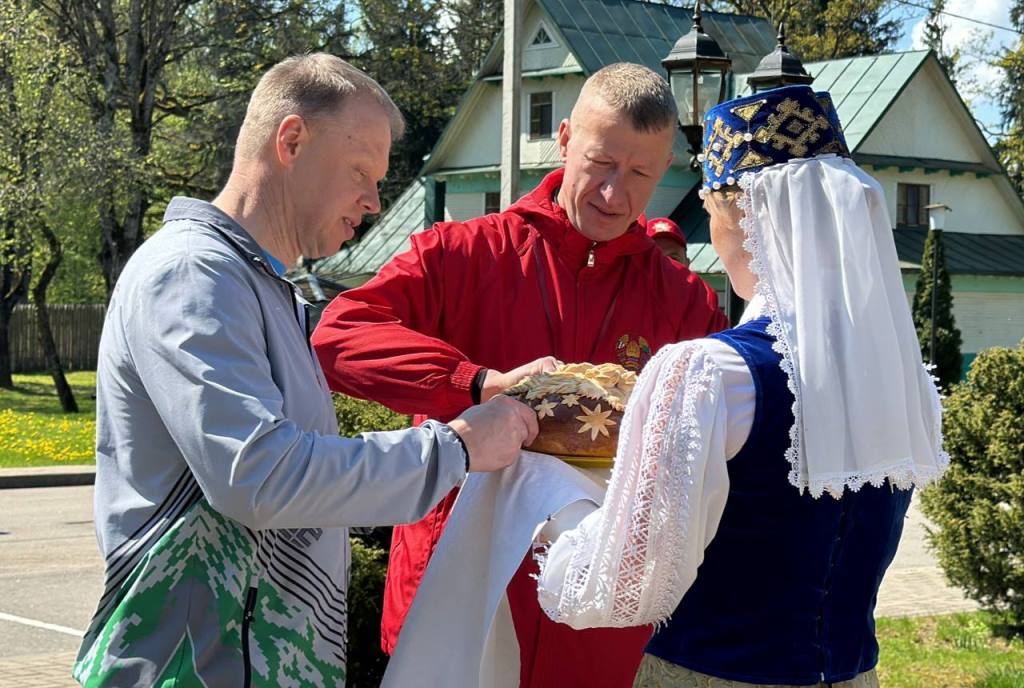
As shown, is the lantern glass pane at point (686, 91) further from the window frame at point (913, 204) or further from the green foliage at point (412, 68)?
the green foliage at point (412, 68)

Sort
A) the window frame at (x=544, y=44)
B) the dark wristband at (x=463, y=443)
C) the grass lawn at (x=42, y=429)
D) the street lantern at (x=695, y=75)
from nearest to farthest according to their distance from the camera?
the dark wristband at (x=463, y=443) < the street lantern at (x=695, y=75) < the grass lawn at (x=42, y=429) < the window frame at (x=544, y=44)

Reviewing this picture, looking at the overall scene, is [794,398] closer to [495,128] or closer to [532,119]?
[532,119]

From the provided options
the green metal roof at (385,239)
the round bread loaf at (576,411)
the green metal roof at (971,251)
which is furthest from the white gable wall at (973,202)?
the round bread loaf at (576,411)

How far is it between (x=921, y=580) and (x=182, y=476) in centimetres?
960

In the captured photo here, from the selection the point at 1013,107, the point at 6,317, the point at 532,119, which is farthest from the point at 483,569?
the point at 1013,107

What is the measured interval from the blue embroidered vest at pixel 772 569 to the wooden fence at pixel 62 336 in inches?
1645

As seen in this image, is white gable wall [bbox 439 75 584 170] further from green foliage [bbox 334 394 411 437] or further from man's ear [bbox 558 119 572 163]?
man's ear [bbox 558 119 572 163]

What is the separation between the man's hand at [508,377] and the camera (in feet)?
10.5

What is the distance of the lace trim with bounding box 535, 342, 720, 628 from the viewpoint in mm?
2439

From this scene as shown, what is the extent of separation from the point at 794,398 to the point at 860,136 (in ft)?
97.2

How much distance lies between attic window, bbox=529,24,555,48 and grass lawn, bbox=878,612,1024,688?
25.2m

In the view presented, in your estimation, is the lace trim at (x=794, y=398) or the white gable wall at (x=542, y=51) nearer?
the lace trim at (x=794, y=398)

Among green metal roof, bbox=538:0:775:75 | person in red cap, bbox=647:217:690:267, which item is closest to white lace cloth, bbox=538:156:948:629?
person in red cap, bbox=647:217:690:267

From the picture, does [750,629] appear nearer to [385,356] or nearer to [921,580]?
[385,356]
